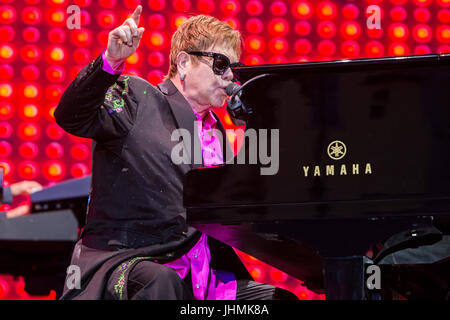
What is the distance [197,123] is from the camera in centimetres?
190

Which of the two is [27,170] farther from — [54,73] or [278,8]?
[278,8]

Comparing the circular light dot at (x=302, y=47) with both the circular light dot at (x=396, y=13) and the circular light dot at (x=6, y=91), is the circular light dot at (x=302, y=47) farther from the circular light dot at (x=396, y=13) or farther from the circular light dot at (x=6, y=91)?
the circular light dot at (x=6, y=91)

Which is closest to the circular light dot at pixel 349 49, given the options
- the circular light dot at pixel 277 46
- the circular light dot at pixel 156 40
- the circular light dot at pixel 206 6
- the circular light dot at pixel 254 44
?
the circular light dot at pixel 277 46

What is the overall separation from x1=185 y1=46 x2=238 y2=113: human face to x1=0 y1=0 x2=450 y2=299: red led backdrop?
1.28m

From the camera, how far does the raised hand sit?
1547 mm

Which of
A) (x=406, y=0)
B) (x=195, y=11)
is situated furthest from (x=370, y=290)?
(x=406, y=0)

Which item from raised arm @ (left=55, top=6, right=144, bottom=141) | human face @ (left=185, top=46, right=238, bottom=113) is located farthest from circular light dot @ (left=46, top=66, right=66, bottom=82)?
raised arm @ (left=55, top=6, right=144, bottom=141)

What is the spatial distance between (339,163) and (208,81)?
2.65 feet

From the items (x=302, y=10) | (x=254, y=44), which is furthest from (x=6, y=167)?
(x=302, y=10)

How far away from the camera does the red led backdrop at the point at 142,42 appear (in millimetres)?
3152

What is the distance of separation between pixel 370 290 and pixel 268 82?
885 mm

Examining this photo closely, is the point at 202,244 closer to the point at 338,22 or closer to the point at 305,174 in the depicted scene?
the point at 305,174

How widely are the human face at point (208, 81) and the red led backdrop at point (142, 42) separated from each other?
4.20ft

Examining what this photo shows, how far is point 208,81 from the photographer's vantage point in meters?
2.05
